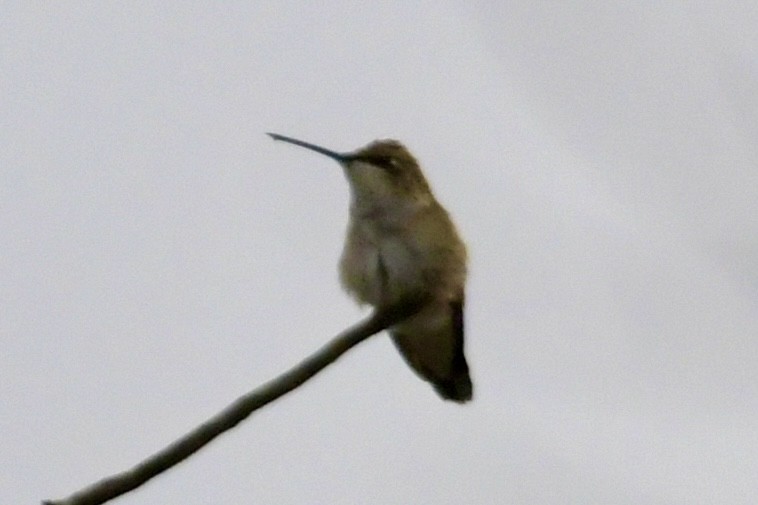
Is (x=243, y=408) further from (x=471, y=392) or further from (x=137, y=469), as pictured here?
(x=471, y=392)

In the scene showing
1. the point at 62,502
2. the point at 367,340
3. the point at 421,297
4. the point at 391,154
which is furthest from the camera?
the point at 391,154

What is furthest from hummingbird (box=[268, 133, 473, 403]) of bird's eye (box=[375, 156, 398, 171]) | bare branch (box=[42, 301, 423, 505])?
bare branch (box=[42, 301, 423, 505])

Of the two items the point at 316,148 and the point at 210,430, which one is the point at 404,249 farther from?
the point at 210,430

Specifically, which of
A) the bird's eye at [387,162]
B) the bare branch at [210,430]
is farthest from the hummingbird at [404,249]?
the bare branch at [210,430]

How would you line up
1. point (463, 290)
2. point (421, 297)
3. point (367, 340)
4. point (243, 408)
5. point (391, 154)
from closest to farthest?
point (243, 408)
point (367, 340)
point (421, 297)
point (463, 290)
point (391, 154)

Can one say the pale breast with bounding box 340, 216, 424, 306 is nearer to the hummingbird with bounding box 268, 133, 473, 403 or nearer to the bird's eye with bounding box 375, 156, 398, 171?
the hummingbird with bounding box 268, 133, 473, 403

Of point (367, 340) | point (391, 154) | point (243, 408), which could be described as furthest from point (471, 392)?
point (243, 408)

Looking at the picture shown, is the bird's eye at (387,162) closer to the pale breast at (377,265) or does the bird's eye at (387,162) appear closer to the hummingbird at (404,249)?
the hummingbird at (404,249)
